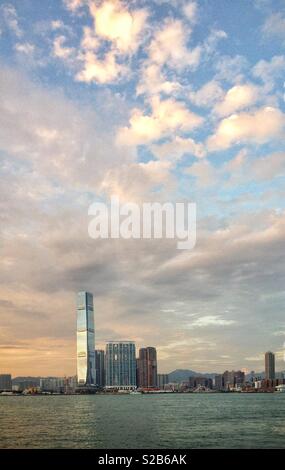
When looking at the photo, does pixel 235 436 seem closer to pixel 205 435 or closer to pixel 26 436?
pixel 205 435
